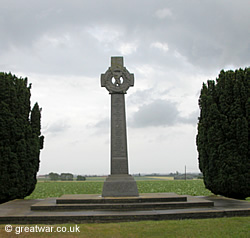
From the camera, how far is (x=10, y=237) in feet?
23.1

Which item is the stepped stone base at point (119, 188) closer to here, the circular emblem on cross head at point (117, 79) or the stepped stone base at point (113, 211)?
the stepped stone base at point (113, 211)

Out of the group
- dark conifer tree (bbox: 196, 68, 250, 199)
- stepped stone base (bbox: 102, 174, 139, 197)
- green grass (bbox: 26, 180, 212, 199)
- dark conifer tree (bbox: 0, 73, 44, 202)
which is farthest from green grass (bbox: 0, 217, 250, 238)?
green grass (bbox: 26, 180, 212, 199)

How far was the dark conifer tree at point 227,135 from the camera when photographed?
45.1 ft

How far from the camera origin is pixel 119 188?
12.7 meters

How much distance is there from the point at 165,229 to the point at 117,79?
28.6 ft

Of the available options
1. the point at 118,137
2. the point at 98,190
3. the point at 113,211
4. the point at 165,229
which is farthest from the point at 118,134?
the point at 98,190

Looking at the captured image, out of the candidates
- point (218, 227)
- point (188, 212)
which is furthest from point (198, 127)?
point (218, 227)

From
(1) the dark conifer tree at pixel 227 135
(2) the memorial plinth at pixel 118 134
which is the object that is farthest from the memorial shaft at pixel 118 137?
(1) the dark conifer tree at pixel 227 135

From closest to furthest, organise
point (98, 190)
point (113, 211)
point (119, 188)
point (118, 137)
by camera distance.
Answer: point (113, 211) → point (119, 188) → point (118, 137) → point (98, 190)

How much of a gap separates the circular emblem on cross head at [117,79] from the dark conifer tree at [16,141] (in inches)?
196

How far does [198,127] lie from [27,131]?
1034cm

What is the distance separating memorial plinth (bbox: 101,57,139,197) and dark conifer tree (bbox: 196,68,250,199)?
478 centimetres

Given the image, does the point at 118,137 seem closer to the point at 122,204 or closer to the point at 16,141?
the point at 122,204

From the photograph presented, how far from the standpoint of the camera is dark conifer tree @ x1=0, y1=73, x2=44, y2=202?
45.6 ft
